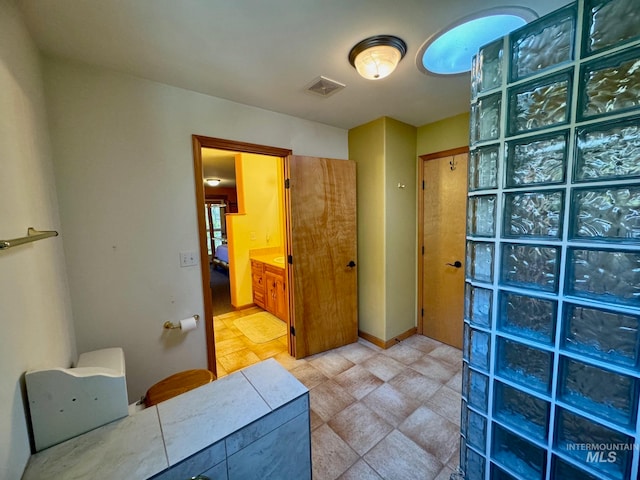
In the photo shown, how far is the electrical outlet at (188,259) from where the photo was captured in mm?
1927

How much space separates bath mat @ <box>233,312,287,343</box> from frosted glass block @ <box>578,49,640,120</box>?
3.05m

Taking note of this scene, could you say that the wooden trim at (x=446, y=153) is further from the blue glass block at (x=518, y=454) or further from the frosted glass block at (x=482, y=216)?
the blue glass block at (x=518, y=454)

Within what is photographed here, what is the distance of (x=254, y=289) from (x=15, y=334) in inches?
128

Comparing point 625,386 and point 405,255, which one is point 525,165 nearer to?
point 625,386

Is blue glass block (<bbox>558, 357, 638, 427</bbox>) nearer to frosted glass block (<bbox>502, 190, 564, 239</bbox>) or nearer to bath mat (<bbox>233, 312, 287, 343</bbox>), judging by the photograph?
frosted glass block (<bbox>502, 190, 564, 239</bbox>)

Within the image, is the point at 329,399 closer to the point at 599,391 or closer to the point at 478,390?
the point at 478,390

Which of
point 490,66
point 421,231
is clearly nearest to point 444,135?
point 421,231

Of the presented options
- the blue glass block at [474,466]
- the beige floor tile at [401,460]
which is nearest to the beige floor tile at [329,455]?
the beige floor tile at [401,460]

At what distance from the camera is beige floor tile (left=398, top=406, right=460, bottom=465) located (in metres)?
1.54

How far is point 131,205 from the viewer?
171cm

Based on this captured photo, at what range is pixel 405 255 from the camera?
288 cm


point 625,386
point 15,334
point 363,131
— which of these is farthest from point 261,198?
point 625,386

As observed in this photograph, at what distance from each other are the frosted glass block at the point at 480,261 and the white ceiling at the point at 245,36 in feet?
3.65

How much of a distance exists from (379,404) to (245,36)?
2.53 metres
